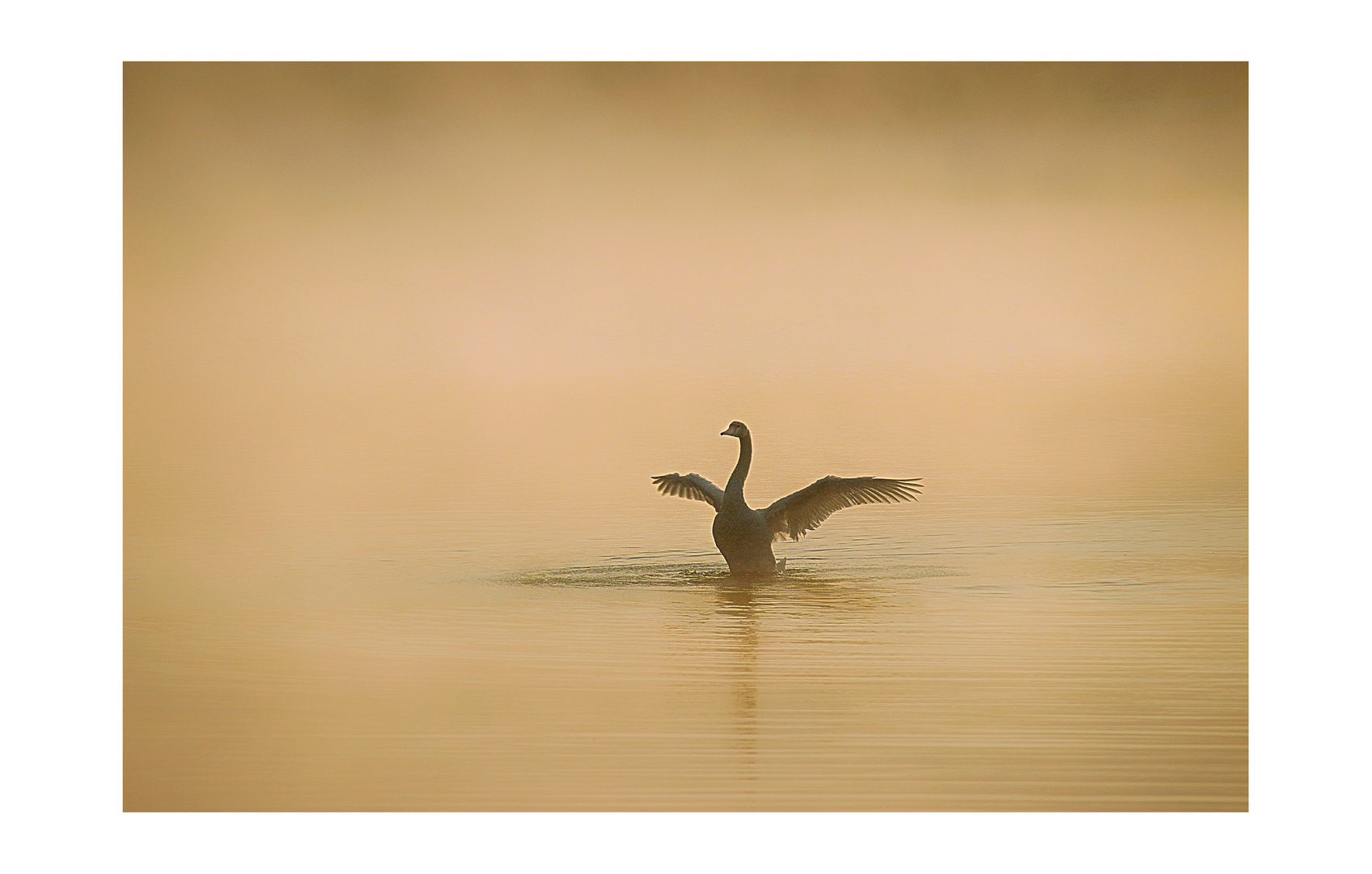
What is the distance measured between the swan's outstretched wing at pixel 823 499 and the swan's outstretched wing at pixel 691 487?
233 millimetres

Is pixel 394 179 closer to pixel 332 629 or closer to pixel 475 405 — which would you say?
pixel 475 405

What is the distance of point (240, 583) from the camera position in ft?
16.5

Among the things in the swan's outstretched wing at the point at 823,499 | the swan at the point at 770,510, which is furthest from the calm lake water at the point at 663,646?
the swan's outstretched wing at the point at 823,499

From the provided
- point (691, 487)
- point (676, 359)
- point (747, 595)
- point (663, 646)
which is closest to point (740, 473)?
point (691, 487)

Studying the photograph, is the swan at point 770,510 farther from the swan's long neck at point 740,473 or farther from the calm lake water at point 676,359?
the calm lake water at point 676,359

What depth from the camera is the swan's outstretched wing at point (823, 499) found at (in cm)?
482

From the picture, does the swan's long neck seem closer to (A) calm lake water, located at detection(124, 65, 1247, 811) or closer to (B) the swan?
(B) the swan

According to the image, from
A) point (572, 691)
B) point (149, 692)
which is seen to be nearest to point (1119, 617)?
point (572, 691)

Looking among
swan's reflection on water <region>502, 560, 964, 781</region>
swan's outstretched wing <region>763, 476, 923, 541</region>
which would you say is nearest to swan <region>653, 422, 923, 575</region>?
swan's outstretched wing <region>763, 476, 923, 541</region>

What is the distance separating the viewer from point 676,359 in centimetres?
626

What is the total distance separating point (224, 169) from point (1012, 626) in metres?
3.68

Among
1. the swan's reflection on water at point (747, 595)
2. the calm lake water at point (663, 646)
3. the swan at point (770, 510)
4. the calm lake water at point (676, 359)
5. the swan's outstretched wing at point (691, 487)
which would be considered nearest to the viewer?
the calm lake water at point (663, 646)

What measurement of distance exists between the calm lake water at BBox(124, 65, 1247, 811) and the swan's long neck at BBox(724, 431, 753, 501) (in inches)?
13.4

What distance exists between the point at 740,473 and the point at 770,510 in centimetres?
18
